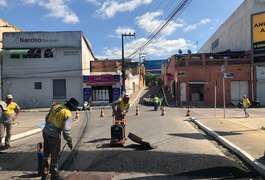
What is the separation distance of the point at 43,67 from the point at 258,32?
36.9 meters

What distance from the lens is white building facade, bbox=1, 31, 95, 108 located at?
Answer: 47.7m

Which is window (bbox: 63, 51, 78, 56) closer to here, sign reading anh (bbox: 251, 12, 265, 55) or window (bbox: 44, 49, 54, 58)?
window (bbox: 44, 49, 54, 58)

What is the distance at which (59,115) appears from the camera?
786 cm

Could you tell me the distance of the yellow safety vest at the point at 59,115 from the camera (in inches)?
309

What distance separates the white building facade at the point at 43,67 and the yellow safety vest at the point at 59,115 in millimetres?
39836

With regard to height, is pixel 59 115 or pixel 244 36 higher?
pixel 244 36

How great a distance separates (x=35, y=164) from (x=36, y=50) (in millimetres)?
39508

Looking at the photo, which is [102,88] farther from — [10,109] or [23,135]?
[10,109]

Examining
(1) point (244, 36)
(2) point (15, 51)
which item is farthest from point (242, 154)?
(1) point (244, 36)

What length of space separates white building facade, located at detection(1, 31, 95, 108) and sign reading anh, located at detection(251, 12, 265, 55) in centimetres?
3474

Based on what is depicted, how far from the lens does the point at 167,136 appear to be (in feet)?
49.9

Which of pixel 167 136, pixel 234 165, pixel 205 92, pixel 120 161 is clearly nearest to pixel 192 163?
pixel 234 165

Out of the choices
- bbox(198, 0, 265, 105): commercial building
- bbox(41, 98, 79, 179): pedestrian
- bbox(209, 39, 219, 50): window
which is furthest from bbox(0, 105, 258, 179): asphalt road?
bbox(209, 39, 219, 50): window

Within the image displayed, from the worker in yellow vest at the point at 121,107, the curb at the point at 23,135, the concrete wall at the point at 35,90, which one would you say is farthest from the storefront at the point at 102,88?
the worker in yellow vest at the point at 121,107
